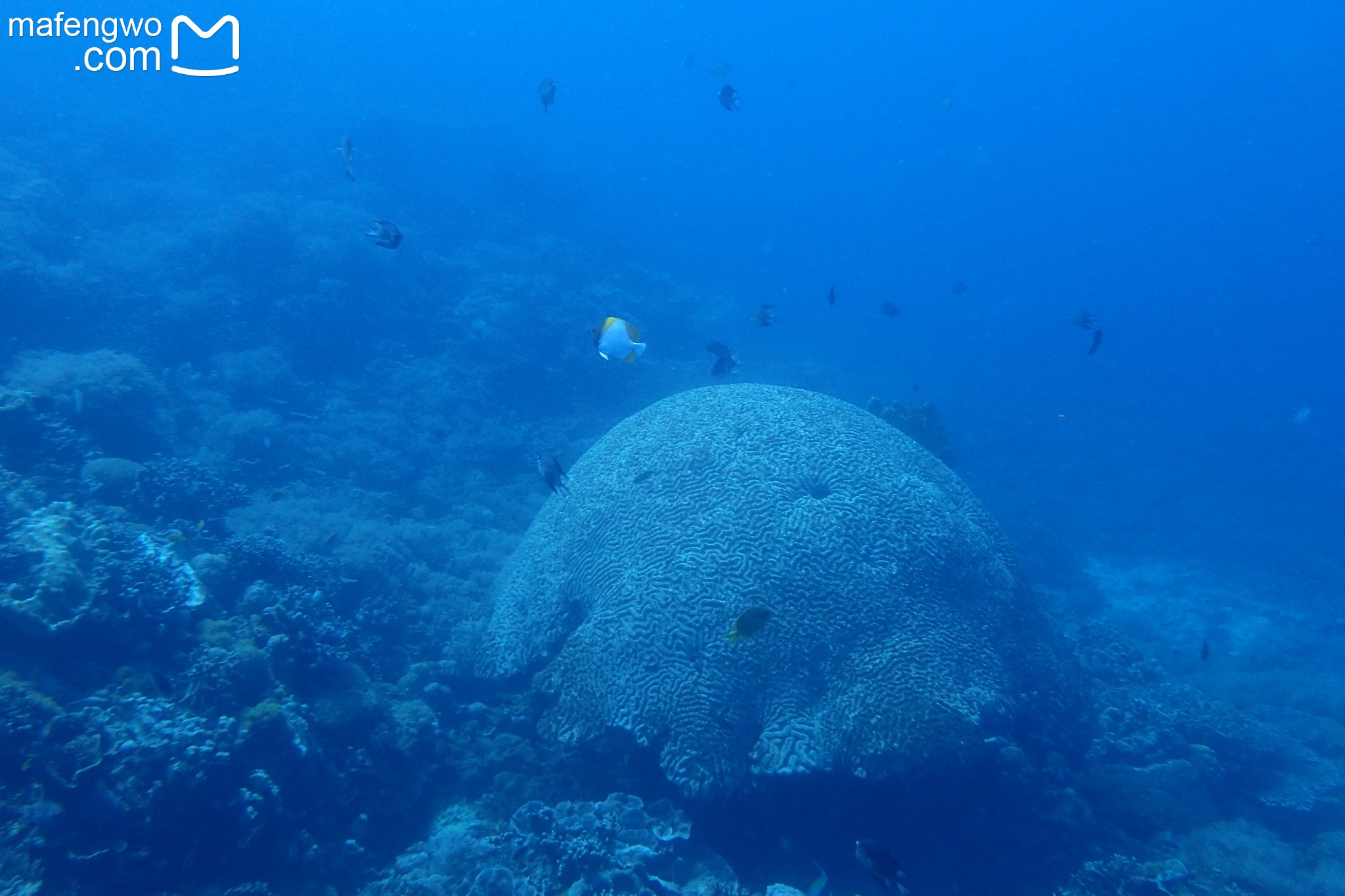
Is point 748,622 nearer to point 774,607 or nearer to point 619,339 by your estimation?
point 774,607

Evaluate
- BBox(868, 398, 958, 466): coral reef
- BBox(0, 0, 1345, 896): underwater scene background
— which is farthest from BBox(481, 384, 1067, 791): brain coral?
BBox(868, 398, 958, 466): coral reef

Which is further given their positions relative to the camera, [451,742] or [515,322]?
[515,322]

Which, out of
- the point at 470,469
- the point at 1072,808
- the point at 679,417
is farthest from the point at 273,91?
the point at 1072,808

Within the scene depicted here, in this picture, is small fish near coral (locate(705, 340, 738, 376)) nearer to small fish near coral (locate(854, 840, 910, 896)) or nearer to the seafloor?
the seafloor

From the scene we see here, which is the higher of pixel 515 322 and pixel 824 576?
pixel 515 322

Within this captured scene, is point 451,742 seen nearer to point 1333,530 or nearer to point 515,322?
point 515,322

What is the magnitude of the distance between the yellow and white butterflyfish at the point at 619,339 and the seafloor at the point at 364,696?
362 centimetres

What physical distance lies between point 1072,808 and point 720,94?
35.5ft

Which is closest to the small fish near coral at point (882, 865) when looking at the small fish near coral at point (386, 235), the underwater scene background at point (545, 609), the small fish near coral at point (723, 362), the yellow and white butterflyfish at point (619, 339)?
the underwater scene background at point (545, 609)

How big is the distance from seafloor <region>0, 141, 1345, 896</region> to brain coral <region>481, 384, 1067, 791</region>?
39 centimetres

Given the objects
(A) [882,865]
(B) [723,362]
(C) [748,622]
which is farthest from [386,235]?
(A) [882,865]

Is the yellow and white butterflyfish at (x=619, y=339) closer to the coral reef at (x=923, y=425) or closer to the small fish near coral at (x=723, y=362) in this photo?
the small fish near coral at (x=723, y=362)

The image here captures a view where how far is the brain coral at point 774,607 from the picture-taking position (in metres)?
5.41

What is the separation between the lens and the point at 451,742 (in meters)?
6.48
